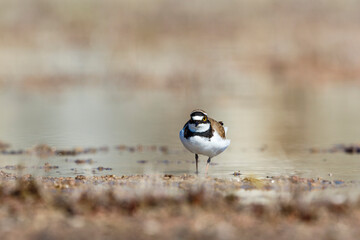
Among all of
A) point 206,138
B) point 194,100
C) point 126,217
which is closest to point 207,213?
point 126,217

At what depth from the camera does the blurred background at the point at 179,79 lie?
17172 millimetres

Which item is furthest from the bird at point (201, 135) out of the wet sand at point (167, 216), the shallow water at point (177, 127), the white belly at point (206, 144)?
the wet sand at point (167, 216)

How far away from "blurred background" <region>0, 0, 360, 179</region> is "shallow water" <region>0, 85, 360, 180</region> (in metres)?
0.04

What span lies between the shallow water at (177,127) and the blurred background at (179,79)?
45 millimetres

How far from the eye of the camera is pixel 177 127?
73.6ft

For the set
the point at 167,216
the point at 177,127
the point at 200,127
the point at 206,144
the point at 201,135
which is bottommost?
the point at 167,216

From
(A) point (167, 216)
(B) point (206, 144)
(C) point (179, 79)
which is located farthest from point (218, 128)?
(C) point (179, 79)

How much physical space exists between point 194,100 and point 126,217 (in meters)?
24.2

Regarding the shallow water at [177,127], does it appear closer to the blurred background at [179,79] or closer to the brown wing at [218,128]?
the blurred background at [179,79]

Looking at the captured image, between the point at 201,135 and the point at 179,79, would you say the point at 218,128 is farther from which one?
the point at 179,79

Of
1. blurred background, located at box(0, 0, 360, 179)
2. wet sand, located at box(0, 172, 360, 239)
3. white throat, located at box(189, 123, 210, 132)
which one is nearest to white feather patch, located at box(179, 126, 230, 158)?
white throat, located at box(189, 123, 210, 132)

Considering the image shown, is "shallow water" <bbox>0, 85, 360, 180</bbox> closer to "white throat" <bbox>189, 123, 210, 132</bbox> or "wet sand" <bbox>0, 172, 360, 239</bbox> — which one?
"white throat" <bbox>189, 123, 210, 132</bbox>

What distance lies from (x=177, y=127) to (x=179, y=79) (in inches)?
661

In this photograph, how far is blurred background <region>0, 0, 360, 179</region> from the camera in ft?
56.3
